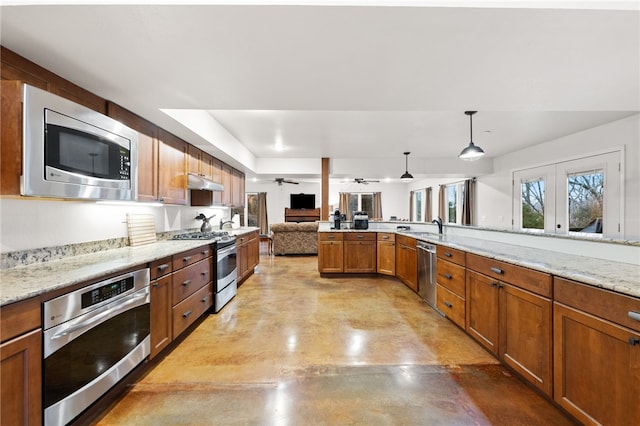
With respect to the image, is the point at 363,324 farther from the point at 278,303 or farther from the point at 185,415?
the point at 185,415

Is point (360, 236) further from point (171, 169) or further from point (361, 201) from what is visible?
point (361, 201)

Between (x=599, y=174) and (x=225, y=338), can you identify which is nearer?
(x=225, y=338)

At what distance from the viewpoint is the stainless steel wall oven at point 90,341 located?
4.00 ft

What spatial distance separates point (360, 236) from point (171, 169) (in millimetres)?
3152

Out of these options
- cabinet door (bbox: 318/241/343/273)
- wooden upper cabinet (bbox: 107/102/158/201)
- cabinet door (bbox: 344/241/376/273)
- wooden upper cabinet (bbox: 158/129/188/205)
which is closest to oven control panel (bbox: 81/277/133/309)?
wooden upper cabinet (bbox: 107/102/158/201)

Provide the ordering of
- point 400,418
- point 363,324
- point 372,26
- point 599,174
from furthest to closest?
1. point 599,174
2. point 363,324
3. point 400,418
4. point 372,26

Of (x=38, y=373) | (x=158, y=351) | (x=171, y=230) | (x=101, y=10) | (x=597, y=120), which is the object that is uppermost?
(x=597, y=120)

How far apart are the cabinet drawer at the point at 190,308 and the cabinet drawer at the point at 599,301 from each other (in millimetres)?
2686

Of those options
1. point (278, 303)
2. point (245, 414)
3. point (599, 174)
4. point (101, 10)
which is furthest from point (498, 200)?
point (101, 10)

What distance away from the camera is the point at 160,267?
2.01m

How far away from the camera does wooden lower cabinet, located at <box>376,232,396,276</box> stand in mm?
4536

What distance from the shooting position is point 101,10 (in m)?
1.21

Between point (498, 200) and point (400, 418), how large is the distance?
20.5 feet

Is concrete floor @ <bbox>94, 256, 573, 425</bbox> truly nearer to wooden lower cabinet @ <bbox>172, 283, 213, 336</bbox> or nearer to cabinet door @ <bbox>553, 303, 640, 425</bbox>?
wooden lower cabinet @ <bbox>172, 283, 213, 336</bbox>
